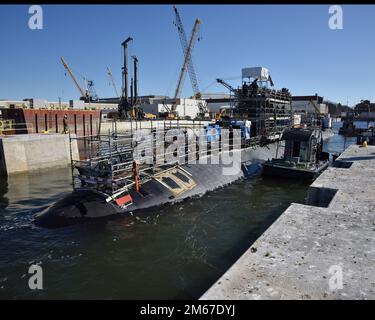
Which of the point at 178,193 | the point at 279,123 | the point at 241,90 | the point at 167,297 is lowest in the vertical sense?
the point at 167,297

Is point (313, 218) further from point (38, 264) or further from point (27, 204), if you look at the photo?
point (27, 204)

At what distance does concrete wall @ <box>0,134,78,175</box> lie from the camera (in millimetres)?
29266

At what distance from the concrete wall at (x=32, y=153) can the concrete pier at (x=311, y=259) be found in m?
27.2

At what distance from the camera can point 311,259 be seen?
8.20 meters

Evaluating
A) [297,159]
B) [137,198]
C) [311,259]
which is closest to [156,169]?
[137,198]

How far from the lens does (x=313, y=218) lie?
1125cm

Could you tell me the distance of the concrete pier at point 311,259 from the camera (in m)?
6.73

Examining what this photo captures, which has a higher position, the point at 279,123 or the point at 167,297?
the point at 279,123

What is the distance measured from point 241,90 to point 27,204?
30099 mm

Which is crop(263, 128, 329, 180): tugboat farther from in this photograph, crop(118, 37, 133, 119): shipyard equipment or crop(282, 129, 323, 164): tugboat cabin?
crop(118, 37, 133, 119): shipyard equipment

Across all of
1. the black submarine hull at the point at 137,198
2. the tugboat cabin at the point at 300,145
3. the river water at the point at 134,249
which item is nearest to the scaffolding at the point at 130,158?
the black submarine hull at the point at 137,198
